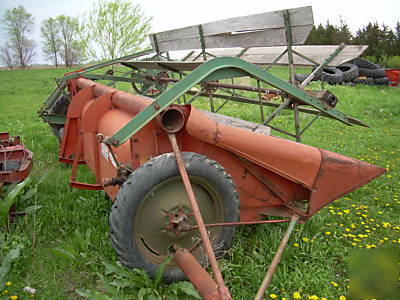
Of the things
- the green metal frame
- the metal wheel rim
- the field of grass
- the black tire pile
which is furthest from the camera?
the black tire pile

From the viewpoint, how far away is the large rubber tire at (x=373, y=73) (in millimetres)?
16547

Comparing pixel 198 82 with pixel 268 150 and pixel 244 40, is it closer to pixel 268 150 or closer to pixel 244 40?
pixel 268 150

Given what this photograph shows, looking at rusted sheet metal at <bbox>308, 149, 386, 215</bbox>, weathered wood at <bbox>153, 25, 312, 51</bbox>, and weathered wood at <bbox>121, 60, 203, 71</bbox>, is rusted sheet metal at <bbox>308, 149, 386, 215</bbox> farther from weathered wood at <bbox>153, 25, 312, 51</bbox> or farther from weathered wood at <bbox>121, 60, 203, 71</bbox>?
weathered wood at <bbox>153, 25, 312, 51</bbox>

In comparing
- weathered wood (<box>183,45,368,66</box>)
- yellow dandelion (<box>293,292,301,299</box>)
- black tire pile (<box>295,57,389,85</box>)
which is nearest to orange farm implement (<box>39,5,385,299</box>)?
yellow dandelion (<box>293,292,301,299</box>)

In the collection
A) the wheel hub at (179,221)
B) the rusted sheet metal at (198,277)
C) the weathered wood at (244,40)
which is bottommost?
the rusted sheet metal at (198,277)

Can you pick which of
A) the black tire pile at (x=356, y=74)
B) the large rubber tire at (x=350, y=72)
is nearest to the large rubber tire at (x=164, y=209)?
the black tire pile at (x=356, y=74)

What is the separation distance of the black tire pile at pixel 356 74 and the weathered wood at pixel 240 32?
10.1 meters

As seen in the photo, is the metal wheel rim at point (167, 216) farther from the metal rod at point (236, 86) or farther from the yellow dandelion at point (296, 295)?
the metal rod at point (236, 86)

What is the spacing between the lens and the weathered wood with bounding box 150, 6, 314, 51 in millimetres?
4160

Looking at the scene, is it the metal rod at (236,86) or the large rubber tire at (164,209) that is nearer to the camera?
the large rubber tire at (164,209)

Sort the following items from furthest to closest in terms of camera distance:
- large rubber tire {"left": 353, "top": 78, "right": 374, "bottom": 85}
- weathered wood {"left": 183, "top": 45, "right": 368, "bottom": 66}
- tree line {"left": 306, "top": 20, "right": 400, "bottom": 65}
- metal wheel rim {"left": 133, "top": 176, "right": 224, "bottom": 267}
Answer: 1. tree line {"left": 306, "top": 20, "right": 400, "bottom": 65}
2. large rubber tire {"left": 353, "top": 78, "right": 374, "bottom": 85}
3. weathered wood {"left": 183, "top": 45, "right": 368, "bottom": 66}
4. metal wheel rim {"left": 133, "top": 176, "right": 224, "bottom": 267}

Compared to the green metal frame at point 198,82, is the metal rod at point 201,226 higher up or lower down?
lower down

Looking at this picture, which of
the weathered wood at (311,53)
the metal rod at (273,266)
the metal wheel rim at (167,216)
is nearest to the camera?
the metal rod at (273,266)

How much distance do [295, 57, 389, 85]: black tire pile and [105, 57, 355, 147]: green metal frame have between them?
13465 millimetres
